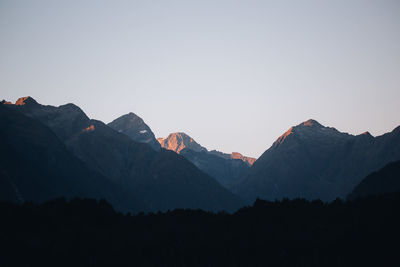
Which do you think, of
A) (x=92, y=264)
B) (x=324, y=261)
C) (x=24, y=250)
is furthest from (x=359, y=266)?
(x=24, y=250)

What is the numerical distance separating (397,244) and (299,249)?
34337mm

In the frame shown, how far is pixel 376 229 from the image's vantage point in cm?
19488

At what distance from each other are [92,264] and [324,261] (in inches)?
3261

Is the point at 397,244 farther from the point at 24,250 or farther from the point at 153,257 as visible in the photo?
A: the point at 24,250

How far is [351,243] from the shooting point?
625 ft

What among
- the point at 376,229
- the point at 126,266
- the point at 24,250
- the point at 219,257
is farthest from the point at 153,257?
the point at 376,229

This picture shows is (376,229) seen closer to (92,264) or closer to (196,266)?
(196,266)

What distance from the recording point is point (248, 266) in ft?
621

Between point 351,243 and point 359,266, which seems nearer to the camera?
point 359,266

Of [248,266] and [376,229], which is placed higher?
[376,229]

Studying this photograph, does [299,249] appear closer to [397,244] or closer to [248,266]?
[248,266]

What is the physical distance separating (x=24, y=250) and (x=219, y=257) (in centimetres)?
7129

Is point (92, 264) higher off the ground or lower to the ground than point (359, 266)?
lower

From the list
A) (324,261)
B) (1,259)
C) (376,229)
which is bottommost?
(1,259)
